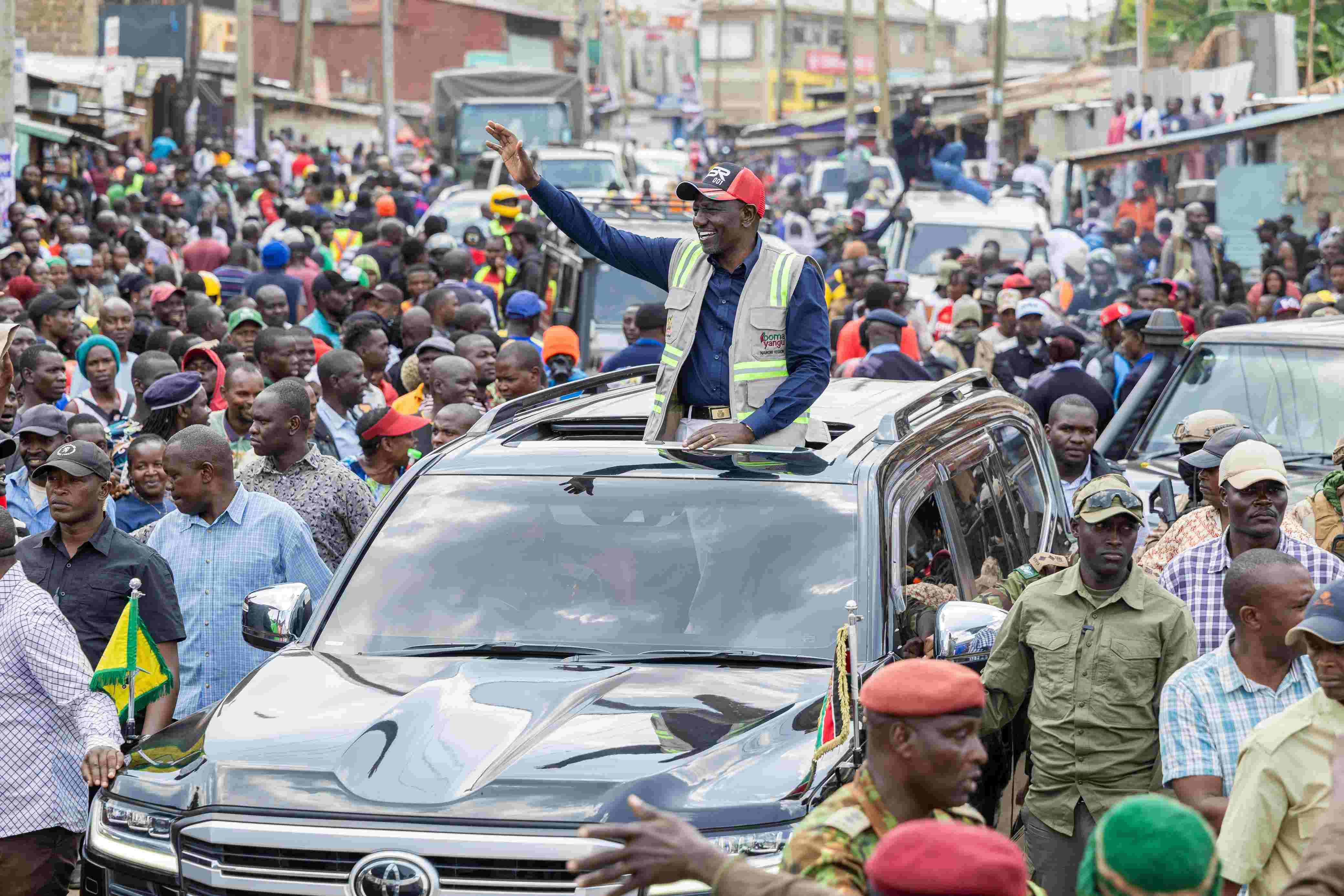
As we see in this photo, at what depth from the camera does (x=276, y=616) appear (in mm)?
5625

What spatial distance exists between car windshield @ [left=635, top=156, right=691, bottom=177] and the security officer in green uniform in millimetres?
37712

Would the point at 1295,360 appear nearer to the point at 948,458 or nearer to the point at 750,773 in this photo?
the point at 948,458

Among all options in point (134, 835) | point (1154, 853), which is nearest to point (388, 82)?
point (134, 835)

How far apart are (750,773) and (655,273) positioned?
2667 millimetres

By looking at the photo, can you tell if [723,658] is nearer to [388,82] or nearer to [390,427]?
[390,427]

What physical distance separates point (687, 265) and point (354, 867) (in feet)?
9.26

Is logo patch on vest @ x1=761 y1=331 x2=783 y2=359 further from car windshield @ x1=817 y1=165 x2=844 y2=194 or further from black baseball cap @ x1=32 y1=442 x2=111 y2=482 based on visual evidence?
car windshield @ x1=817 y1=165 x2=844 y2=194

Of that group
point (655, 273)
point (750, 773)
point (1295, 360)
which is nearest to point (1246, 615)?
point (750, 773)

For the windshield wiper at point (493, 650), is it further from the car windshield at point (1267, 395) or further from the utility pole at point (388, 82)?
the utility pole at point (388, 82)

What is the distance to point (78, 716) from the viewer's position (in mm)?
5500

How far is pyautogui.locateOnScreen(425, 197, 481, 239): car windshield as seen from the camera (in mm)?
21828

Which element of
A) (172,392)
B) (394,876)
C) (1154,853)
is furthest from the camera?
(172,392)

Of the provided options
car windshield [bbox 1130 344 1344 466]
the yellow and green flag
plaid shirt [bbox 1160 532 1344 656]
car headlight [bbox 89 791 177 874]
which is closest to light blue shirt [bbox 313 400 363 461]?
the yellow and green flag

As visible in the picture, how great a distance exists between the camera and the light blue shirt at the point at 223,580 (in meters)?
6.61
